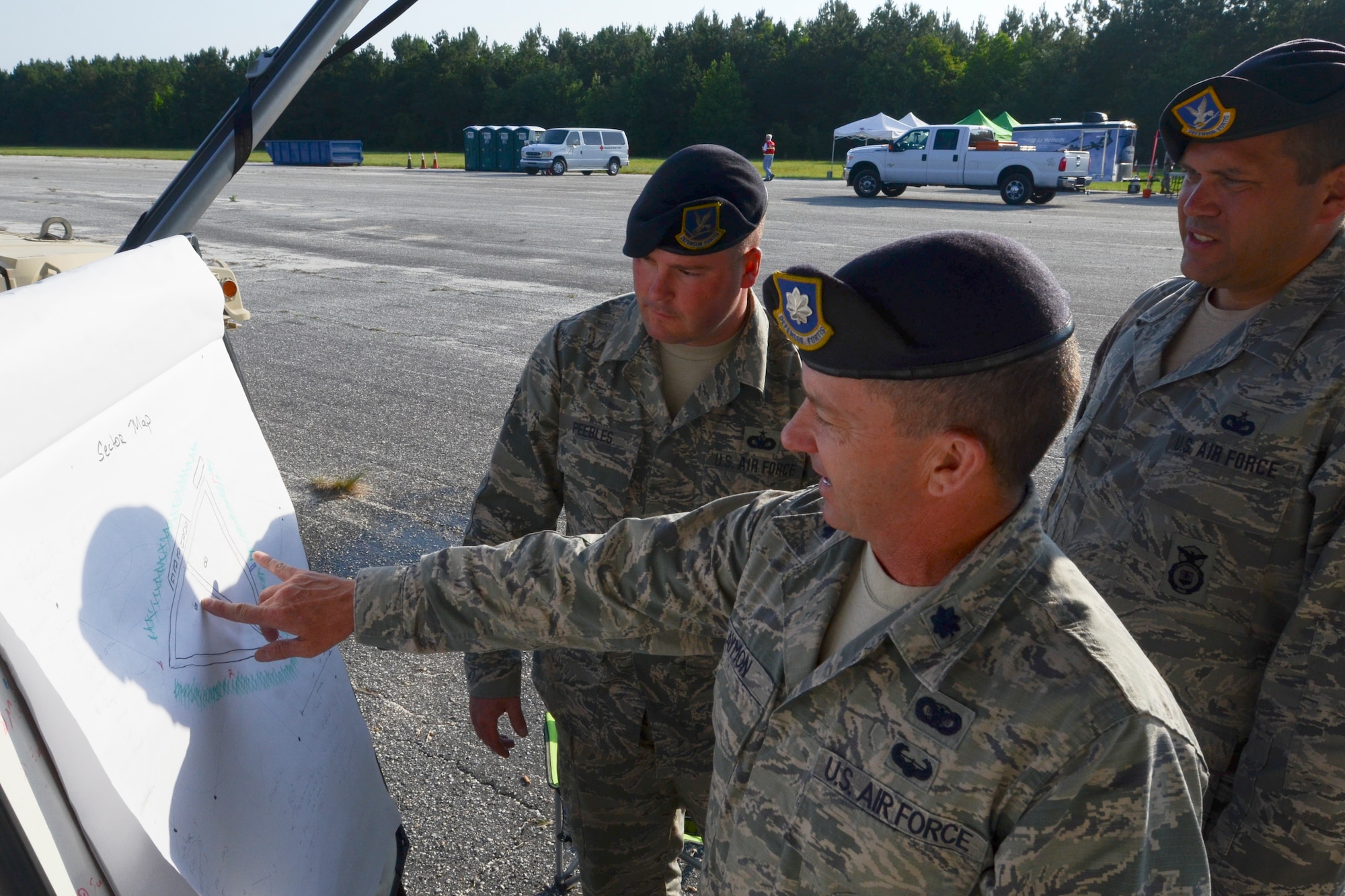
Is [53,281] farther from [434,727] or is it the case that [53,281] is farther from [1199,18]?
[1199,18]

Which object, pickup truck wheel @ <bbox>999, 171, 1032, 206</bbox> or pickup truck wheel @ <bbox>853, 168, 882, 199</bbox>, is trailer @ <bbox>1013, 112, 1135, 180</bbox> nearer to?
pickup truck wheel @ <bbox>999, 171, 1032, 206</bbox>

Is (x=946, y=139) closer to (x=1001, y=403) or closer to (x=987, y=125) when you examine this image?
(x=987, y=125)

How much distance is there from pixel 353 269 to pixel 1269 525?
12209 millimetres

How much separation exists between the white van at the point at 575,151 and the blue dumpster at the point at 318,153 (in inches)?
387

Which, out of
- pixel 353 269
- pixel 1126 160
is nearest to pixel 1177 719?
pixel 353 269

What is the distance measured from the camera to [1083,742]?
1.08 m

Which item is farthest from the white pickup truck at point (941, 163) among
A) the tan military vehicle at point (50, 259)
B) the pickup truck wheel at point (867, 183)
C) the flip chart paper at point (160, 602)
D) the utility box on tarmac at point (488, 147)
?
the flip chart paper at point (160, 602)

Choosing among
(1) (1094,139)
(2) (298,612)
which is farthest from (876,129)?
(2) (298,612)

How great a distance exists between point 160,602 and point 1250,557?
6.20 feet

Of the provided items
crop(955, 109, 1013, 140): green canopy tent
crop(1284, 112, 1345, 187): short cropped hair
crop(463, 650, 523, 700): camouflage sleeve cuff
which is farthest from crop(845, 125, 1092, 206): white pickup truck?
crop(463, 650, 523, 700): camouflage sleeve cuff

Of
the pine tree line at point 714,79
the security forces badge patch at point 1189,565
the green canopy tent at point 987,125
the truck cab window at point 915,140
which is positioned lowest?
the security forces badge patch at point 1189,565

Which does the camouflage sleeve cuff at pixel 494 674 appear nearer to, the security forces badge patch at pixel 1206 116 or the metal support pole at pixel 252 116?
the metal support pole at pixel 252 116

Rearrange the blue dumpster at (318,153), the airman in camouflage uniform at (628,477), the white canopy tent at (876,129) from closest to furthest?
1. the airman in camouflage uniform at (628,477)
2. the white canopy tent at (876,129)
3. the blue dumpster at (318,153)

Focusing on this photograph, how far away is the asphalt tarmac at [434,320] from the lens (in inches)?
131
